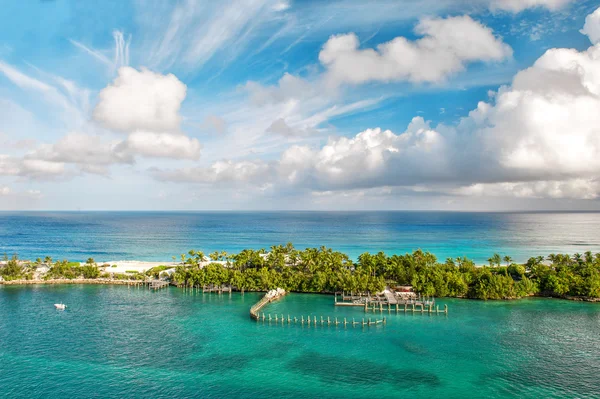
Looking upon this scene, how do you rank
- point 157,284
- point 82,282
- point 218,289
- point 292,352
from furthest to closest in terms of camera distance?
point 82,282 < point 157,284 < point 218,289 < point 292,352

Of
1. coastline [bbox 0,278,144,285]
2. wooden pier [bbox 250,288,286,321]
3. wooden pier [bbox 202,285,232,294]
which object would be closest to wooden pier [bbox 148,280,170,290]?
coastline [bbox 0,278,144,285]

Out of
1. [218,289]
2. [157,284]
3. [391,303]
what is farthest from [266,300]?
[157,284]

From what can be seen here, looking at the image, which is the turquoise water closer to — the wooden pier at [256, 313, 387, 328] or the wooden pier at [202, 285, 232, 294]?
the wooden pier at [256, 313, 387, 328]

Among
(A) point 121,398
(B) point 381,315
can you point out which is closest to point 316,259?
(B) point 381,315

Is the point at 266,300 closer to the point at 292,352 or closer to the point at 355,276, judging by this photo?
the point at 355,276

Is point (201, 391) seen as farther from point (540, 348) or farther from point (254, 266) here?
point (254, 266)

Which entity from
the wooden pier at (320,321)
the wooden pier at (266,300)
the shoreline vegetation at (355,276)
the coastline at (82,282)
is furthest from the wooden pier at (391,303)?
the coastline at (82,282)
